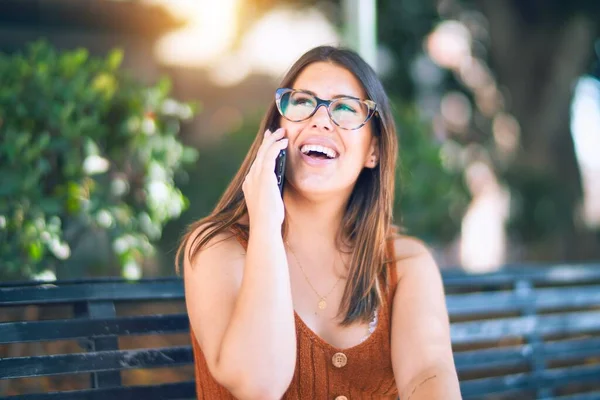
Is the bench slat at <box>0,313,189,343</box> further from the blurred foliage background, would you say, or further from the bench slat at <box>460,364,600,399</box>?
the bench slat at <box>460,364,600,399</box>

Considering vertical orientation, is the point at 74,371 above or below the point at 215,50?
below

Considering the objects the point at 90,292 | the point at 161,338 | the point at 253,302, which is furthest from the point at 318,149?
the point at 161,338

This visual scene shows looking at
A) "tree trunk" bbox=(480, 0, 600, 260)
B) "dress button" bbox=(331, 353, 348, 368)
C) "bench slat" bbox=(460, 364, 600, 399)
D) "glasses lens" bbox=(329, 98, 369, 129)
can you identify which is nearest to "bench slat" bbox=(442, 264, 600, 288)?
"bench slat" bbox=(460, 364, 600, 399)

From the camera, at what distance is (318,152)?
101 inches

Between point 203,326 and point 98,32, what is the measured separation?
335 inches

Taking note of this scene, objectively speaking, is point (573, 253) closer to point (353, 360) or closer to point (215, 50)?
point (215, 50)

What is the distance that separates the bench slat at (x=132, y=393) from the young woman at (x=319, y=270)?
0.79 feet

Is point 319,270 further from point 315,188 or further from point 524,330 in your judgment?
point 524,330

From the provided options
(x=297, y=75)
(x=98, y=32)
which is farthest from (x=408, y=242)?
(x=98, y=32)

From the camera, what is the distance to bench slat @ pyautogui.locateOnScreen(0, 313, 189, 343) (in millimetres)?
2457

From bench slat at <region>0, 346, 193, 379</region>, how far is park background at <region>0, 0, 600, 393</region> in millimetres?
794

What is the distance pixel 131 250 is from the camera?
3664 mm

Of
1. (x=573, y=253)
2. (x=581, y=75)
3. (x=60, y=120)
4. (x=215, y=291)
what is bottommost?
(x=215, y=291)

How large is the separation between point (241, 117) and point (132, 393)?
5.85 meters
